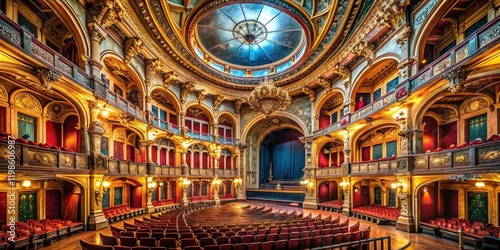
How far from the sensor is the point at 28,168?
26.5ft

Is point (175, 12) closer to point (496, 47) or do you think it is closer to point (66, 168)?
point (66, 168)

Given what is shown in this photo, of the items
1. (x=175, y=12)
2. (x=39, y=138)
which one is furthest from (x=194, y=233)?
(x=175, y=12)

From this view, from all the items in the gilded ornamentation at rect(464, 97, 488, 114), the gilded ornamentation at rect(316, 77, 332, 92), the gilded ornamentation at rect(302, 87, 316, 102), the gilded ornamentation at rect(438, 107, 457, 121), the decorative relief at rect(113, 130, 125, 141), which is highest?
the gilded ornamentation at rect(316, 77, 332, 92)

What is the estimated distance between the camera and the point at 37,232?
8.89 m

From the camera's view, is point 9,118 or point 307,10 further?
point 307,10

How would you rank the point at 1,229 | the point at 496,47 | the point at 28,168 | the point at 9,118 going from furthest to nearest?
the point at 9,118
the point at 1,229
the point at 28,168
the point at 496,47

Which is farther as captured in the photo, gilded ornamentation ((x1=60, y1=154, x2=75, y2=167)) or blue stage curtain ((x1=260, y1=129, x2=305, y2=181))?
blue stage curtain ((x1=260, y1=129, x2=305, y2=181))

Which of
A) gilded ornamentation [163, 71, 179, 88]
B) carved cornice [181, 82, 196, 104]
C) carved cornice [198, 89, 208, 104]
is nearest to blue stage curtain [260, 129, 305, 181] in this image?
carved cornice [198, 89, 208, 104]

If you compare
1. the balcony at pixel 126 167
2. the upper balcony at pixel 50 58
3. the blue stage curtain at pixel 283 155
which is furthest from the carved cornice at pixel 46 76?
the blue stage curtain at pixel 283 155

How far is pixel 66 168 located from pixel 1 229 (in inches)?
118

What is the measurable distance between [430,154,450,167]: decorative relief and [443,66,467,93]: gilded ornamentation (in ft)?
8.72

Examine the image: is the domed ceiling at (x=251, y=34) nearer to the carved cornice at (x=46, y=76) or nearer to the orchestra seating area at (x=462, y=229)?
the carved cornice at (x=46, y=76)

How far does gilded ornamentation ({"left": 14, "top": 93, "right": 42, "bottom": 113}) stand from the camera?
1042 centimetres

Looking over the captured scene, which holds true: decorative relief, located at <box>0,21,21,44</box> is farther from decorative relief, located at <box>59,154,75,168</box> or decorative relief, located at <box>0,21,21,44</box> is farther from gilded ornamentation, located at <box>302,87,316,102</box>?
gilded ornamentation, located at <box>302,87,316,102</box>
